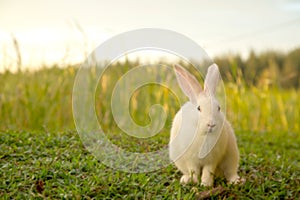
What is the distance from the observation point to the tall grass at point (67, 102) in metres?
5.51

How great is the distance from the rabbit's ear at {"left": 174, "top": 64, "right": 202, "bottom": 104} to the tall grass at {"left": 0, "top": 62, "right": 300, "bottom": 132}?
2.31 metres

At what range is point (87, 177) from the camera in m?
2.88

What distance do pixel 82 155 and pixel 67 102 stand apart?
8.48ft

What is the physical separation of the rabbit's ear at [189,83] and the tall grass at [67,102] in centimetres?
231

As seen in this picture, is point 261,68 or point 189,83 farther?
point 261,68

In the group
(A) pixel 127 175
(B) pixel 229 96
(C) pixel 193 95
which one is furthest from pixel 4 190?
(B) pixel 229 96

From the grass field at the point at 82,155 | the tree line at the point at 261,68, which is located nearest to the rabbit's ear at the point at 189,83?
the grass field at the point at 82,155

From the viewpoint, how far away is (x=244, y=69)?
850 centimetres

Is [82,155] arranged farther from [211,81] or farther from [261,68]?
[261,68]

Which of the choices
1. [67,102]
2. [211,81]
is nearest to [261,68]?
[67,102]

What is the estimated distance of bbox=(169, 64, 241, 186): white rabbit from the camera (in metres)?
2.55

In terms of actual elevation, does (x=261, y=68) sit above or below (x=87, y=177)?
above

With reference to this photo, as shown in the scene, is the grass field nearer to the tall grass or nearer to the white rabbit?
the tall grass

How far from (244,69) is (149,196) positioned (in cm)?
621
